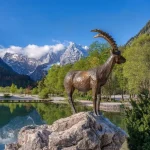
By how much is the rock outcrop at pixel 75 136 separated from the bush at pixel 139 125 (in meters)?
0.58

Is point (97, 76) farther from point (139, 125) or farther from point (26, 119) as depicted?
point (26, 119)

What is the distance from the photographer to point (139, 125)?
7637 millimetres

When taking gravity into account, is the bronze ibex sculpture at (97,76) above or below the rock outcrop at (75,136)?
→ above

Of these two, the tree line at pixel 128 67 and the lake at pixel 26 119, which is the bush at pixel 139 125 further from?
the tree line at pixel 128 67

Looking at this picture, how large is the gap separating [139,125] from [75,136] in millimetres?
1760

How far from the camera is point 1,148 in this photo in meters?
16.6

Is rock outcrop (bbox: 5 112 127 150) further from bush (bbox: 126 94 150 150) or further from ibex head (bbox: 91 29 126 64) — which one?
ibex head (bbox: 91 29 126 64)

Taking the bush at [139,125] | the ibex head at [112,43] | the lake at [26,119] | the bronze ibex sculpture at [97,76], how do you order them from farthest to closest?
1. the lake at [26,119]
2. the bronze ibex sculpture at [97,76]
3. the ibex head at [112,43]
4. the bush at [139,125]

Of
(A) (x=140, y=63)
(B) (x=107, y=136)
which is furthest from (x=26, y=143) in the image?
(A) (x=140, y=63)

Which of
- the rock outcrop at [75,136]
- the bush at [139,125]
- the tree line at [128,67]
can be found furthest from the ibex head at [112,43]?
the tree line at [128,67]

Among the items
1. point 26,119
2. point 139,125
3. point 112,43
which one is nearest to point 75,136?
point 139,125

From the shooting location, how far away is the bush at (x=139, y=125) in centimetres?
737

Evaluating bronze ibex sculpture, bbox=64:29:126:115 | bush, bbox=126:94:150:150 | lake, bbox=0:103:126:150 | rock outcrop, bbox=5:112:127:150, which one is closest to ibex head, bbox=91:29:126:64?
bronze ibex sculpture, bbox=64:29:126:115

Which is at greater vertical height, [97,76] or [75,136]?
[97,76]
